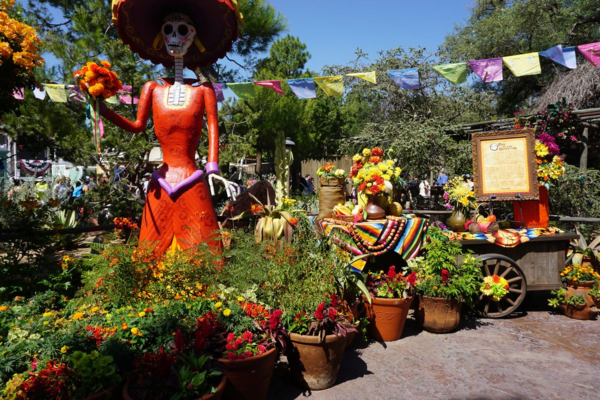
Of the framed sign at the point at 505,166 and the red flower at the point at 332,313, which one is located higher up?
the framed sign at the point at 505,166

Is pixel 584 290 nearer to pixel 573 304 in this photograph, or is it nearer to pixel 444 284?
pixel 573 304

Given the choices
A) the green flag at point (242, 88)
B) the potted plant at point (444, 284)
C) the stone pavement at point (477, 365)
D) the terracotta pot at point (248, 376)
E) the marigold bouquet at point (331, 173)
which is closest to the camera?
the terracotta pot at point (248, 376)

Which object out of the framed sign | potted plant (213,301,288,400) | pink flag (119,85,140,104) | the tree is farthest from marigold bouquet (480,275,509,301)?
the tree

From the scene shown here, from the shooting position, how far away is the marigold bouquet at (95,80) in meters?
3.25

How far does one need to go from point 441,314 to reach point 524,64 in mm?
4554

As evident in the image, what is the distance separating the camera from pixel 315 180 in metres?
21.3

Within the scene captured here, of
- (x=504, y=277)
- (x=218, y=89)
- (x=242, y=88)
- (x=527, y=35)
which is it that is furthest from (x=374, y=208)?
(x=527, y=35)

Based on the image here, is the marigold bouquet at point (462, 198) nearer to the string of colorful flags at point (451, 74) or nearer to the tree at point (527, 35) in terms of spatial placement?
the string of colorful flags at point (451, 74)

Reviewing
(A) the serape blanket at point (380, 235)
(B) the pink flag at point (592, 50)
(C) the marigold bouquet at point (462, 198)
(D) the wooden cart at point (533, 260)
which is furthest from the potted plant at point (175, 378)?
(B) the pink flag at point (592, 50)

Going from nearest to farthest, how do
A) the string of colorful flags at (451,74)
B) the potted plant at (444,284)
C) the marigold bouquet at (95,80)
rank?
the marigold bouquet at (95,80), the potted plant at (444,284), the string of colorful flags at (451,74)

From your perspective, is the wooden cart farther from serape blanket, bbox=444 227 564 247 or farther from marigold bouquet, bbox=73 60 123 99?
marigold bouquet, bbox=73 60 123 99

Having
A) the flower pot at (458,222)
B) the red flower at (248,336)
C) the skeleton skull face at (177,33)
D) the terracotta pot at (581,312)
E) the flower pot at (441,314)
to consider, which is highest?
the skeleton skull face at (177,33)

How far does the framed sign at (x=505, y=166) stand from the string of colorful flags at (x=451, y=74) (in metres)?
1.95

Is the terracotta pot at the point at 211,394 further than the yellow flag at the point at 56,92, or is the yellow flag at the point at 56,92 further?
the yellow flag at the point at 56,92
